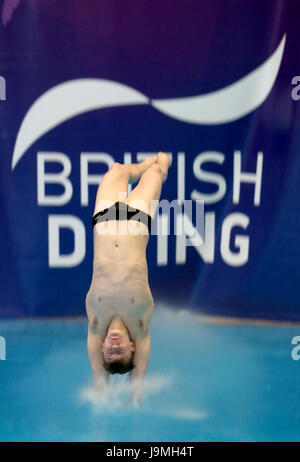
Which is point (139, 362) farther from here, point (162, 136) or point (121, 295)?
point (162, 136)

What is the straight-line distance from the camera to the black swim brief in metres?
3.56

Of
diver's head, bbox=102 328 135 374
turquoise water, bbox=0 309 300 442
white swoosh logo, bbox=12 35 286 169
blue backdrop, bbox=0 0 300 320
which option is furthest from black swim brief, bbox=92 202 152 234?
white swoosh logo, bbox=12 35 286 169

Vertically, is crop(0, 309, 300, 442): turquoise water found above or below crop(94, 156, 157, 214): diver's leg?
below

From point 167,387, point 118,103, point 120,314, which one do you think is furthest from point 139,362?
point 118,103

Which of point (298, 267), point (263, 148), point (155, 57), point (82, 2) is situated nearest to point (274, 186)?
point (263, 148)

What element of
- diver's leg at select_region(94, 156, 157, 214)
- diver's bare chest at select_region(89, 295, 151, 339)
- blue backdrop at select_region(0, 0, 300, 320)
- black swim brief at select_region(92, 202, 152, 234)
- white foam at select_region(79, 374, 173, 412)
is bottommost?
white foam at select_region(79, 374, 173, 412)

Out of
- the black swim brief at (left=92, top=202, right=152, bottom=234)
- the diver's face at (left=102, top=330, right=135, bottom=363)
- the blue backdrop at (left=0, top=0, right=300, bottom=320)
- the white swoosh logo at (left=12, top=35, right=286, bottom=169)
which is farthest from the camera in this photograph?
the white swoosh logo at (left=12, top=35, right=286, bottom=169)

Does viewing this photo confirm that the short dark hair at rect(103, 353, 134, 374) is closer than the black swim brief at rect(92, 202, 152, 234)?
Yes

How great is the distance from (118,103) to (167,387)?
2333 mm

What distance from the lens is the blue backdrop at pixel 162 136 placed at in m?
4.87

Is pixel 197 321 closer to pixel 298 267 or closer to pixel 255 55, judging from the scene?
pixel 298 267

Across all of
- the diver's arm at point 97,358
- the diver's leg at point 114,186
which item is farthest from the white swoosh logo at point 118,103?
the diver's arm at point 97,358

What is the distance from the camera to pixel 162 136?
5113 mm

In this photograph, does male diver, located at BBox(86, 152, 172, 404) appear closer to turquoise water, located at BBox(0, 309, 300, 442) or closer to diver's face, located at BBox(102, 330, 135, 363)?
diver's face, located at BBox(102, 330, 135, 363)
